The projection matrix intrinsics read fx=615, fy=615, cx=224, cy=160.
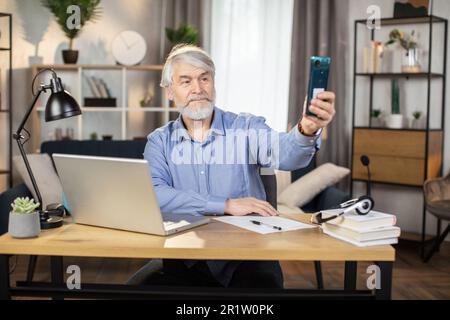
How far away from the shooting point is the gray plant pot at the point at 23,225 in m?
1.70

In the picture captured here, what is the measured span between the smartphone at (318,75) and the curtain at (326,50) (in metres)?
3.34

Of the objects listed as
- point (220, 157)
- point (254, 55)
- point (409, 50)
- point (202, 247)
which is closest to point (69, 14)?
point (254, 55)

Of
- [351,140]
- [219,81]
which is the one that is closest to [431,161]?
[351,140]

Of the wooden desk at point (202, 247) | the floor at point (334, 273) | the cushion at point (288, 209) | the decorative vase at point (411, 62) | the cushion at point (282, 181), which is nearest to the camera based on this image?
the wooden desk at point (202, 247)

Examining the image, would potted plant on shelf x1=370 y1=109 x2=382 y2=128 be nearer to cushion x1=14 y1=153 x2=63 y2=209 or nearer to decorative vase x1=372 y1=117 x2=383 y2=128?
decorative vase x1=372 y1=117 x2=383 y2=128

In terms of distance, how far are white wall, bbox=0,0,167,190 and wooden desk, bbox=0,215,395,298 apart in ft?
12.2

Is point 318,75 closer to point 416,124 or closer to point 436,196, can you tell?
point 436,196

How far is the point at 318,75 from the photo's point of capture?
1.66m

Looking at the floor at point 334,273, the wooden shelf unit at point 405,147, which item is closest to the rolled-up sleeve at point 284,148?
the floor at point 334,273

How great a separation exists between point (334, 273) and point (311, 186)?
0.59m

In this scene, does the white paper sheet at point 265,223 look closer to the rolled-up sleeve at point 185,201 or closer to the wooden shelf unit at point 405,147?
the rolled-up sleeve at point 185,201

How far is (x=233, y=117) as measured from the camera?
2.48 m

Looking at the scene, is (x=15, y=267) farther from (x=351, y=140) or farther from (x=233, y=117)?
(x=351, y=140)

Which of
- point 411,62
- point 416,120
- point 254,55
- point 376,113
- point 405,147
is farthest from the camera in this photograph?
point 254,55
